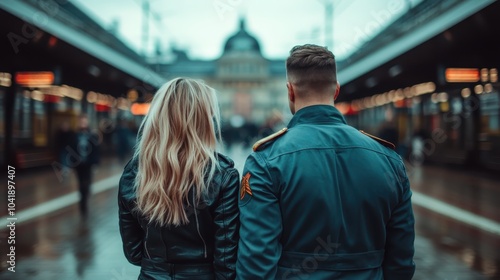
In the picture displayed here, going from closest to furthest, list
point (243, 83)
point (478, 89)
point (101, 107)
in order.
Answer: point (478, 89) → point (101, 107) → point (243, 83)

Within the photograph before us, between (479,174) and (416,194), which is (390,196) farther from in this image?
(479,174)

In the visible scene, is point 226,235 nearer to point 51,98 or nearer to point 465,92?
point 465,92

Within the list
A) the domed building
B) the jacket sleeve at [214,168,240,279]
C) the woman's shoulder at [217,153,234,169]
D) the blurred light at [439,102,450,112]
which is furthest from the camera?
the domed building

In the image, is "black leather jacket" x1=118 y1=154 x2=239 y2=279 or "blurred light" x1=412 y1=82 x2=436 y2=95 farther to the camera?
"blurred light" x1=412 y1=82 x2=436 y2=95

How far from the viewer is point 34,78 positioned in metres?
14.1

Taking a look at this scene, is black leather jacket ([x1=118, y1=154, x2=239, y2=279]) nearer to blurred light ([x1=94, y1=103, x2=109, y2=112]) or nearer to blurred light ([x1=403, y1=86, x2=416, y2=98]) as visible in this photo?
blurred light ([x1=403, y1=86, x2=416, y2=98])

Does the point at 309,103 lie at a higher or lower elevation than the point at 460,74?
lower

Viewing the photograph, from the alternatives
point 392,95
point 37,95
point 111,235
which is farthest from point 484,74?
point 37,95

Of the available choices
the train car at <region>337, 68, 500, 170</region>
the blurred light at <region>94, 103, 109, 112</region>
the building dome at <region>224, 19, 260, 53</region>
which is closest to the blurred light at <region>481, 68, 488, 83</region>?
the train car at <region>337, 68, 500, 170</region>

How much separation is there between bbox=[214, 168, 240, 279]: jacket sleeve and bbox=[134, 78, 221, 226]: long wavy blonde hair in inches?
4.0

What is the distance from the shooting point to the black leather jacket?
2.00 meters

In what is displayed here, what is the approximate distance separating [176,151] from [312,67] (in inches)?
26.2

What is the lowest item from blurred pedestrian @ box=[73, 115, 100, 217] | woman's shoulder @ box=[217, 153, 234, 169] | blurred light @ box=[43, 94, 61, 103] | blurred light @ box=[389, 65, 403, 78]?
blurred pedestrian @ box=[73, 115, 100, 217]

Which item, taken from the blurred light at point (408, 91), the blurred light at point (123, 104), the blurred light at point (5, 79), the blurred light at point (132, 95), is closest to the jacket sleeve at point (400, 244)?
the blurred light at point (5, 79)
